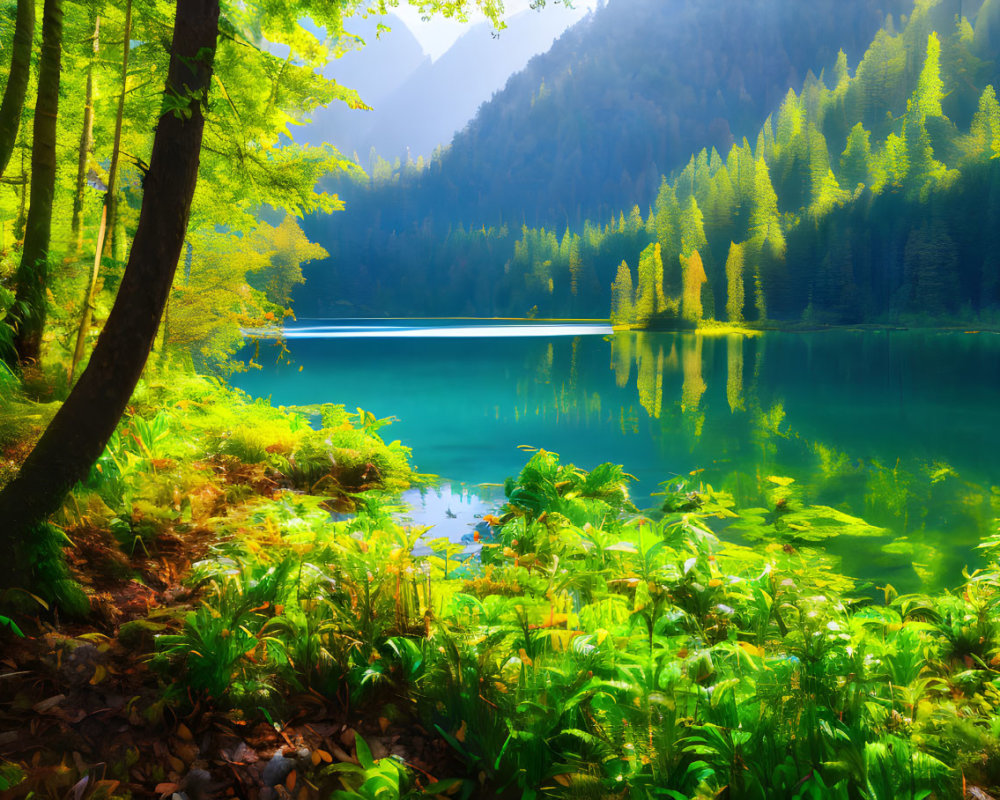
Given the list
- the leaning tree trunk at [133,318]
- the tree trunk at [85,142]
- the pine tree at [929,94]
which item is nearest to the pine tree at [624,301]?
the pine tree at [929,94]

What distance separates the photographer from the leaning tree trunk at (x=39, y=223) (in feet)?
15.6

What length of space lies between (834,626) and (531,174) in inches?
8106

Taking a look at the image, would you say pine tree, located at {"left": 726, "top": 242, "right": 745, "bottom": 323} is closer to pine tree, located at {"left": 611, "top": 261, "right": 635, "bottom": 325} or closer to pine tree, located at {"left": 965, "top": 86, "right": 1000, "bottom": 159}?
pine tree, located at {"left": 611, "top": 261, "right": 635, "bottom": 325}

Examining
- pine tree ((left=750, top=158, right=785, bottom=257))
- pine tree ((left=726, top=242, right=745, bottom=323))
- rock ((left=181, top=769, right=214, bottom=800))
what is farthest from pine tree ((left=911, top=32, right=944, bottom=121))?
rock ((left=181, top=769, right=214, bottom=800))

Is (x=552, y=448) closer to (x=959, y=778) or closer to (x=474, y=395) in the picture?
(x=474, y=395)

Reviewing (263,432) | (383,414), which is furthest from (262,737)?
(383,414)

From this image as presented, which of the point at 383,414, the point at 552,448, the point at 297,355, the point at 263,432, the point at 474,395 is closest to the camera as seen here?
the point at 263,432

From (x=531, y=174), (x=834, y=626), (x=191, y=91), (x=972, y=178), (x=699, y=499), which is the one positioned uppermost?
(x=531, y=174)

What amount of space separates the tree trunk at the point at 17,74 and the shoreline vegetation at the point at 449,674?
2150mm

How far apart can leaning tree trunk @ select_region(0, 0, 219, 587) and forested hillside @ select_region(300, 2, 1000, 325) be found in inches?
2488

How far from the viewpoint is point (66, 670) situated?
9.36 ft

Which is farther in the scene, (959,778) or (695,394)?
(695,394)

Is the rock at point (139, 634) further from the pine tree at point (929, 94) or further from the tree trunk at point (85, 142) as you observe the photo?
the pine tree at point (929, 94)

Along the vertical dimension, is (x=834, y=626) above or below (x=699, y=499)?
above
